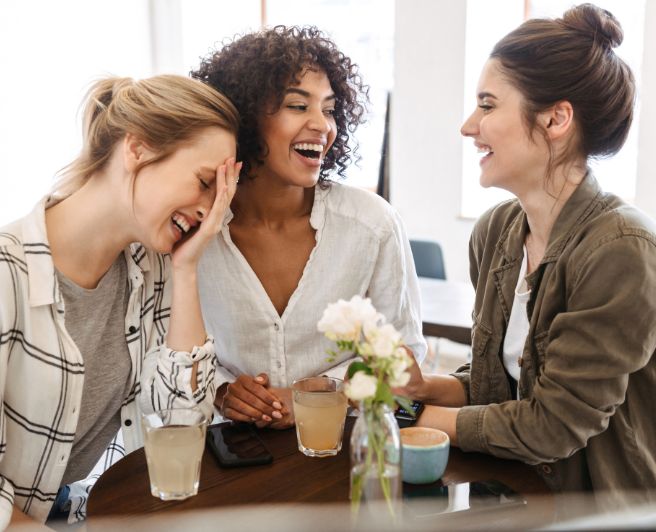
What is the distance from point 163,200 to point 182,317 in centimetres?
24

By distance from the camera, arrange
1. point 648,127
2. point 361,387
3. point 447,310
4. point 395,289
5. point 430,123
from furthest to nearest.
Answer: point 430,123 → point 648,127 → point 447,310 → point 395,289 → point 361,387

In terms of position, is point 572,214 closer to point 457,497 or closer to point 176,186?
point 457,497

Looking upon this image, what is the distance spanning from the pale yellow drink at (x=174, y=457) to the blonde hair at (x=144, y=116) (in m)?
0.54


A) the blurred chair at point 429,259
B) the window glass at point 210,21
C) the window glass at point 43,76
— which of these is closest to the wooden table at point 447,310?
the blurred chair at point 429,259

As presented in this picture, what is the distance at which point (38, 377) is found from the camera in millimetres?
1270

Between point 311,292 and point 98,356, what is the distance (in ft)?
1.65

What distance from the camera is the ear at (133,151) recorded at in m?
1.36

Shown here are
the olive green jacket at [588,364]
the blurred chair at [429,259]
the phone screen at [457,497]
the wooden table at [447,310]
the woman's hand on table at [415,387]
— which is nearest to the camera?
the phone screen at [457,497]

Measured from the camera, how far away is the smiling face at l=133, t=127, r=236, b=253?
138 centimetres

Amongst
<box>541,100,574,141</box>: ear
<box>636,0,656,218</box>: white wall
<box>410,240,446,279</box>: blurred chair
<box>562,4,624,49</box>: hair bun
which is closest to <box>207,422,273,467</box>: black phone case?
<box>541,100,574,141</box>: ear

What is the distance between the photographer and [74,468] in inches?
59.1

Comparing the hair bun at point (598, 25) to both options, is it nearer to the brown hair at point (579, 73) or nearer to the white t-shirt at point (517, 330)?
the brown hair at point (579, 73)

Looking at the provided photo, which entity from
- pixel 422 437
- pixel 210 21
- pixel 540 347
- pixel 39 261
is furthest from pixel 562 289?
pixel 210 21

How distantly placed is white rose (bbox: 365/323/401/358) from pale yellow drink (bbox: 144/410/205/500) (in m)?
0.40
